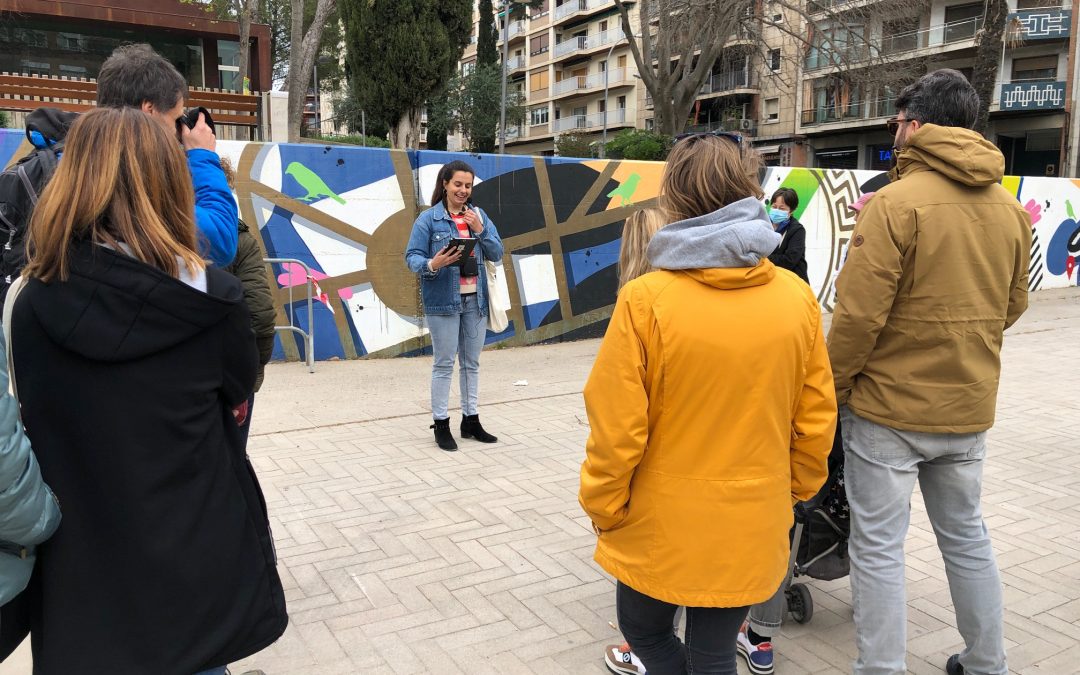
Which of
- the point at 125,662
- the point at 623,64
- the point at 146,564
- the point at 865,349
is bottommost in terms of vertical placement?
the point at 125,662

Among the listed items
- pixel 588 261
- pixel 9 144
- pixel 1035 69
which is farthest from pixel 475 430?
pixel 1035 69

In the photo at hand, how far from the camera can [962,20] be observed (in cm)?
3741

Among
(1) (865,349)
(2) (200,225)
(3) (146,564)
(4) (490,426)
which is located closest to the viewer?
(3) (146,564)

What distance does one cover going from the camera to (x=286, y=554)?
12.9 ft

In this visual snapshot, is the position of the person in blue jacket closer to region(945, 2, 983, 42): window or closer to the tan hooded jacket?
the tan hooded jacket

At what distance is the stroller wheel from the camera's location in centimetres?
326

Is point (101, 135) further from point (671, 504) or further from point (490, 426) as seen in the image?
point (490, 426)

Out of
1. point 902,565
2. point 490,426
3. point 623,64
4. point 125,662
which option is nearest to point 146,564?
point 125,662

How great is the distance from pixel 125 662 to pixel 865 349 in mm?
2260

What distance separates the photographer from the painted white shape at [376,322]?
330 inches

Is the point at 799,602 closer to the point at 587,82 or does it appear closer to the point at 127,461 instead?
the point at 127,461

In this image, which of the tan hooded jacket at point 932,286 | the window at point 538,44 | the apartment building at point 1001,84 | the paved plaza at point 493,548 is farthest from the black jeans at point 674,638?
the window at point 538,44

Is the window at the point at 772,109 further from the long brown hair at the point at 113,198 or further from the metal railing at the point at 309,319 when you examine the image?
the long brown hair at the point at 113,198

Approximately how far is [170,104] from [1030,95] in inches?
1595
